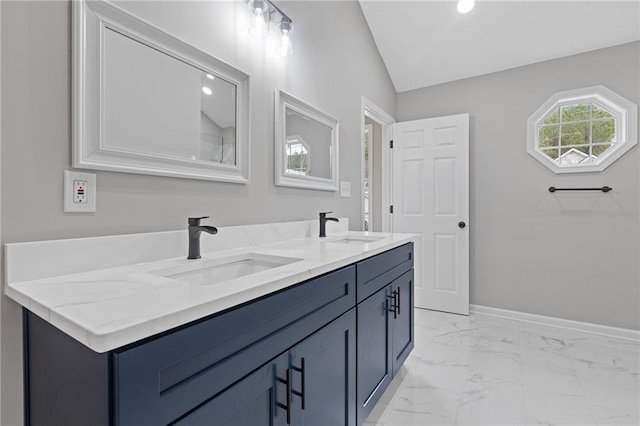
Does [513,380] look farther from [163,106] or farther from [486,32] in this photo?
[486,32]

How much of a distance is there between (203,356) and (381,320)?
42.8 inches

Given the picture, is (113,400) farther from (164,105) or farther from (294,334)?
(164,105)

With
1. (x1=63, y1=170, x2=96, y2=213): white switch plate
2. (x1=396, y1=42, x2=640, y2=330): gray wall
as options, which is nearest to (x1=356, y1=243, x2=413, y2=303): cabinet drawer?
(x1=63, y1=170, x2=96, y2=213): white switch plate

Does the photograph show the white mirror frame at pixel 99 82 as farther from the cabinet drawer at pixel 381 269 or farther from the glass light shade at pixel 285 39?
the cabinet drawer at pixel 381 269

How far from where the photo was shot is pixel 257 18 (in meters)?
1.57

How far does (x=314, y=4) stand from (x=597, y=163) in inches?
99.1

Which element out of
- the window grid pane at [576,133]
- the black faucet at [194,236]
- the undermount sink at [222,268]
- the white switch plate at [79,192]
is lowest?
the undermount sink at [222,268]

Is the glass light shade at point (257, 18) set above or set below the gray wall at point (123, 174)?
above

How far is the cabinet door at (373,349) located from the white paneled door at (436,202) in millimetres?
1707

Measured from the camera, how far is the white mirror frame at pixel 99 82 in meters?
0.97

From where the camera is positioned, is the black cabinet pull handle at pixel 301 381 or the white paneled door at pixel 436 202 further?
the white paneled door at pixel 436 202

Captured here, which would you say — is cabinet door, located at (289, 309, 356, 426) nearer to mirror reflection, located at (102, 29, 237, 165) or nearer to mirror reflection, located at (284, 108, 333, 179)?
mirror reflection, located at (102, 29, 237, 165)

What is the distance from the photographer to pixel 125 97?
1096 mm

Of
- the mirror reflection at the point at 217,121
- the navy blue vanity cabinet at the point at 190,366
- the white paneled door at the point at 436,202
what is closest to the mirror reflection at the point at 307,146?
the mirror reflection at the point at 217,121
